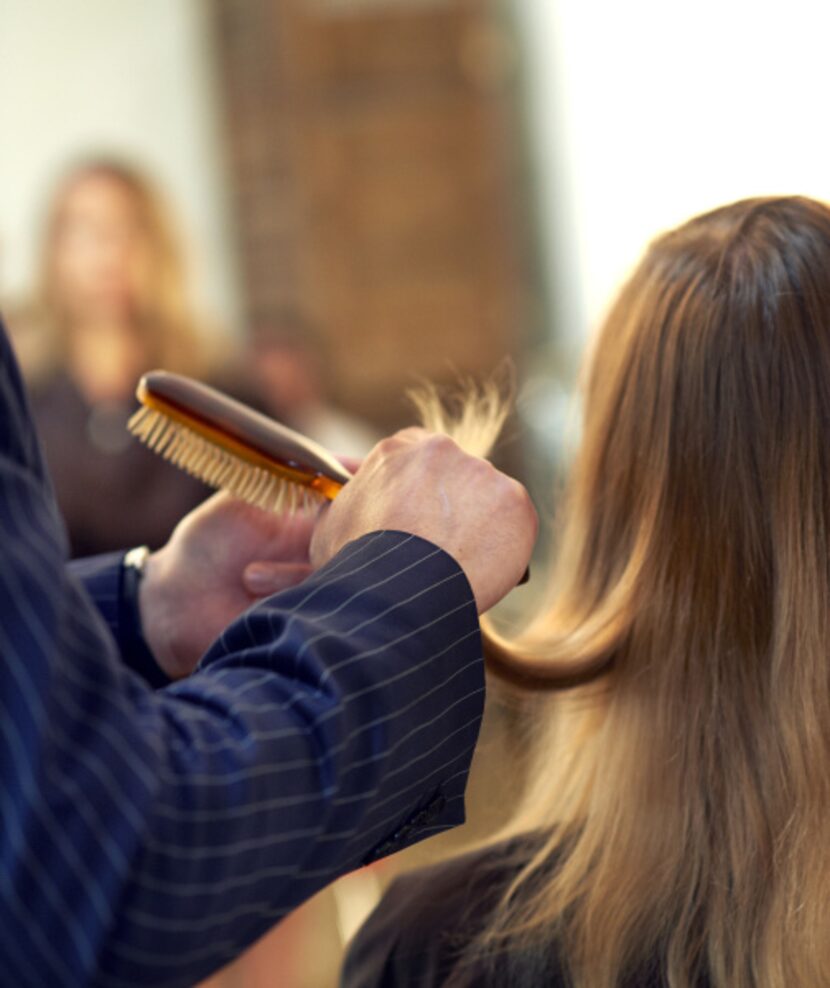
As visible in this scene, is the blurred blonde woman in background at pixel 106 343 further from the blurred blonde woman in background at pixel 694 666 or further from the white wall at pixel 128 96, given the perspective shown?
the blurred blonde woman in background at pixel 694 666

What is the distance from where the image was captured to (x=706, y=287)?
0.90 metres

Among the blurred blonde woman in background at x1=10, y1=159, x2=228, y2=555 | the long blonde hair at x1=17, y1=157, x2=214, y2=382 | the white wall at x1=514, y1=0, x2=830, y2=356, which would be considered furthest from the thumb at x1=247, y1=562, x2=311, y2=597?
the white wall at x1=514, y1=0, x2=830, y2=356

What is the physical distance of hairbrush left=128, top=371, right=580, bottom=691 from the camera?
2.95 feet

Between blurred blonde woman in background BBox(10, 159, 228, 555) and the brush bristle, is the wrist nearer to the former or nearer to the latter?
the brush bristle

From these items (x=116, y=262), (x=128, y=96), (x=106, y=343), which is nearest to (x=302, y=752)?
(x=106, y=343)

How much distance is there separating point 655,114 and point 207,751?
3311 mm

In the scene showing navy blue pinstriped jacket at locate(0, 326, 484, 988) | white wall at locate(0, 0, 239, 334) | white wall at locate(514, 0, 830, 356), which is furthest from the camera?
white wall at locate(0, 0, 239, 334)

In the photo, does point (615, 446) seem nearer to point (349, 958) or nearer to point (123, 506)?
point (349, 958)

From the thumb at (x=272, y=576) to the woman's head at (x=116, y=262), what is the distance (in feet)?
4.91

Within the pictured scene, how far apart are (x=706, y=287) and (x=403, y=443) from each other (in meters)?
0.22

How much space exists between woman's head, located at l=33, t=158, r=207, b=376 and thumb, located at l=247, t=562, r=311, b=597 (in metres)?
1.50

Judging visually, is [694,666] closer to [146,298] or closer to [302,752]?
[302,752]

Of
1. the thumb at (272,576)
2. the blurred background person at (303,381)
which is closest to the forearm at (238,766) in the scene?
the thumb at (272,576)

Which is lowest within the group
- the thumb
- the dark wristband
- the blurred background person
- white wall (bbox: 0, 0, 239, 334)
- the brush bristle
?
the blurred background person
